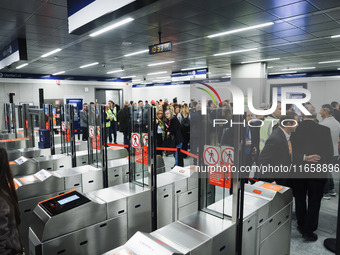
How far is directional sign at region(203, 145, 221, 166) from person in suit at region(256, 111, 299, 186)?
1.47m

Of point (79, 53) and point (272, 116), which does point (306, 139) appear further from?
point (79, 53)

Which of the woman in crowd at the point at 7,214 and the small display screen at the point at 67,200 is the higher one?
the woman in crowd at the point at 7,214

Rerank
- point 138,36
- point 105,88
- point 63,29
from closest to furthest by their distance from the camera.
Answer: point 63,29
point 138,36
point 105,88

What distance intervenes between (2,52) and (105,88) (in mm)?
9491

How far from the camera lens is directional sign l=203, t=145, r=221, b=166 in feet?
7.71

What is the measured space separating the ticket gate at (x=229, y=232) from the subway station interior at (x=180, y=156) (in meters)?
0.01

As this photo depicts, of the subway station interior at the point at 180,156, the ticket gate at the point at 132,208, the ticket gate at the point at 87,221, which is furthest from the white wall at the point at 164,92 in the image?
the ticket gate at the point at 87,221

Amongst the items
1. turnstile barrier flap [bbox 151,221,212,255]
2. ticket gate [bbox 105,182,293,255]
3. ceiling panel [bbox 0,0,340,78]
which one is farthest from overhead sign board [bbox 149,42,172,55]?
turnstile barrier flap [bbox 151,221,212,255]

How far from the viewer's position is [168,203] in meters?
3.40

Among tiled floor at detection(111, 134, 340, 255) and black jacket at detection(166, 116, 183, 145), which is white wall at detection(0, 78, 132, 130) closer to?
black jacket at detection(166, 116, 183, 145)

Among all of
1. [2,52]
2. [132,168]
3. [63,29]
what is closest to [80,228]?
[132,168]

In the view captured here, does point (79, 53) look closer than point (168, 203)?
No

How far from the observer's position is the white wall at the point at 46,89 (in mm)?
13398

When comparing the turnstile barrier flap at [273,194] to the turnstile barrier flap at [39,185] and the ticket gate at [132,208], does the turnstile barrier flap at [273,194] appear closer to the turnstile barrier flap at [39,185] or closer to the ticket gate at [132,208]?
the ticket gate at [132,208]
